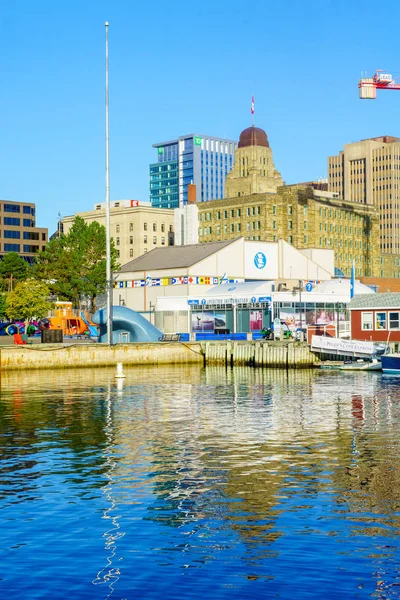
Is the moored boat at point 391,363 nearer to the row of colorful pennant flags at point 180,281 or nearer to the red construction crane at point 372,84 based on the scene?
the row of colorful pennant flags at point 180,281

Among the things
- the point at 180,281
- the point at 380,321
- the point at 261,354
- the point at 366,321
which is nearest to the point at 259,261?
the point at 180,281

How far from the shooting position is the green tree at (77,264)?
14750cm

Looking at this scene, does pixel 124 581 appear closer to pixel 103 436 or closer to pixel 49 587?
pixel 49 587

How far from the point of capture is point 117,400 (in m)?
59.5

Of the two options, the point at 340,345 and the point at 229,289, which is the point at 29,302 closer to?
the point at 229,289

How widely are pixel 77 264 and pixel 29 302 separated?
1076 cm

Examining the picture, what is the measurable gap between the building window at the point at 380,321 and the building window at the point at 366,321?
27.0 inches

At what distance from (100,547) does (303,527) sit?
215 inches

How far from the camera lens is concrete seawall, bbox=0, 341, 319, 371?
293ft

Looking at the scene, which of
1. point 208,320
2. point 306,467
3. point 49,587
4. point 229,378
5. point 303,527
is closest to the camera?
point 49,587

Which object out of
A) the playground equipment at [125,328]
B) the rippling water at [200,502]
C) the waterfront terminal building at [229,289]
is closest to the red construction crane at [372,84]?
the waterfront terminal building at [229,289]

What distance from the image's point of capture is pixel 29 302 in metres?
142

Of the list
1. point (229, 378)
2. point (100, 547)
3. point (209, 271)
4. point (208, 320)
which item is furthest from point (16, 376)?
point (100, 547)

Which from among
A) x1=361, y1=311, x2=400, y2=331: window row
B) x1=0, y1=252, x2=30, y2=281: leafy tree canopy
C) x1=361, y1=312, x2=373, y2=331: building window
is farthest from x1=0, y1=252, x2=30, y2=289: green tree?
x1=361, y1=311, x2=400, y2=331: window row
